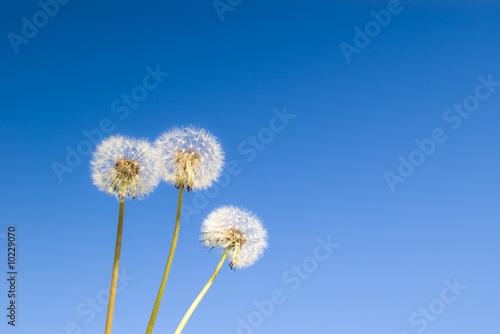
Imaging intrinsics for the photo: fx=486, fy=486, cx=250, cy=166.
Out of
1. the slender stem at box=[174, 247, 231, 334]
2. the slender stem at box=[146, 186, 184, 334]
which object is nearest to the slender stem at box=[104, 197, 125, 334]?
the slender stem at box=[146, 186, 184, 334]

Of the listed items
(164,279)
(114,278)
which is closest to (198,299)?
(164,279)

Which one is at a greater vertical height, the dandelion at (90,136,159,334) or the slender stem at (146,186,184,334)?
the dandelion at (90,136,159,334)

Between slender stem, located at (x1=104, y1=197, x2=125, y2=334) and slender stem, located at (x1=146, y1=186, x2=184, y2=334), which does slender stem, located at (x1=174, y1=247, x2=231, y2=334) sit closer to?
slender stem, located at (x1=146, y1=186, x2=184, y2=334)

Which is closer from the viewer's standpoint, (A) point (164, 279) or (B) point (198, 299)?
(A) point (164, 279)

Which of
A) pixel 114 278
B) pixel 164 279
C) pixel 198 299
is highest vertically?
pixel 114 278

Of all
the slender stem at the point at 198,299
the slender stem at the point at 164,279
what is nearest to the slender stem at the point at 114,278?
the slender stem at the point at 164,279

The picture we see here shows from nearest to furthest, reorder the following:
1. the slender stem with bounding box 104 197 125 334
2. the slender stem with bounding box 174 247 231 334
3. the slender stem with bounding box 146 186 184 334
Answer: the slender stem with bounding box 104 197 125 334
the slender stem with bounding box 146 186 184 334
the slender stem with bounding box 174 247 231 334

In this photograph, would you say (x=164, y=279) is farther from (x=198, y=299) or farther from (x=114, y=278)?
(x=198, y=299)

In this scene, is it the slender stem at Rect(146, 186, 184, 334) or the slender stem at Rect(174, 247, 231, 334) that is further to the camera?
the slender stem at Rect(174, 247, 231, 334)

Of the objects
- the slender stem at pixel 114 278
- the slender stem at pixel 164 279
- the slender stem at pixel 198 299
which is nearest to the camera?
the slender stem at pixel 114 278

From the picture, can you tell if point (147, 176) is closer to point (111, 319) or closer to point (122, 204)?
point (122, 204)

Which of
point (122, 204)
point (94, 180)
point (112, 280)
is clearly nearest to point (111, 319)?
point (112, 280)

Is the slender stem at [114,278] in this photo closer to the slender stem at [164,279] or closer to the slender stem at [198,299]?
the slender stem at [164,279]
